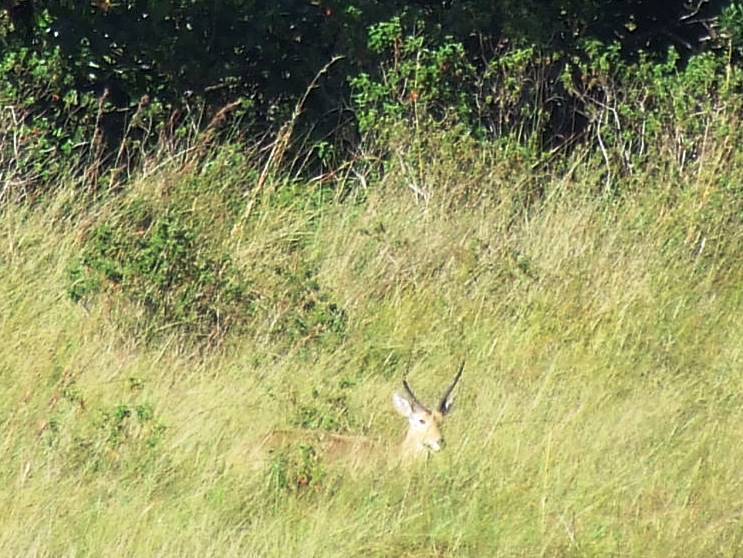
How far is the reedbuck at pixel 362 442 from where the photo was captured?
521 cm

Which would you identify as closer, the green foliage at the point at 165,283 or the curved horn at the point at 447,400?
the curved horn at the point at 447,400

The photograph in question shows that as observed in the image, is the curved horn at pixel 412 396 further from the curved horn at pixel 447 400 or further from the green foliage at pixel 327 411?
the green foliage at pixel 327 411

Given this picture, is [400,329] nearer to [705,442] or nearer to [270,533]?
[705,442]

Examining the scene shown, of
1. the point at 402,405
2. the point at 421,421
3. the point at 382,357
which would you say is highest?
the point at 421,421

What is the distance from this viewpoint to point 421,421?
17.7ft

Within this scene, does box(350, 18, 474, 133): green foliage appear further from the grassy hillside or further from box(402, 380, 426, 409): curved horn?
box(402, 380, 426, 409): curved horn

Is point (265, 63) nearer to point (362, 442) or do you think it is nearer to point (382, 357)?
point (382, 357)

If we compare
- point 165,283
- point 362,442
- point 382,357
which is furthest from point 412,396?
point 165,283

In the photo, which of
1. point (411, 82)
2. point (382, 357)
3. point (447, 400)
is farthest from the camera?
point (411, 82)

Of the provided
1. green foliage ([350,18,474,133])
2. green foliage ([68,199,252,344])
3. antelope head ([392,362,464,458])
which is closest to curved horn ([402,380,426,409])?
antelope head ([392,362,464,458])

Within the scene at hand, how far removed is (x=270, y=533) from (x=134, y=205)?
317 centimetres

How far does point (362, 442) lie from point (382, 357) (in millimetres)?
911

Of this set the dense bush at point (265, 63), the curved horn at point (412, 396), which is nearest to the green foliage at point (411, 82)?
the dense bush at point (265, 63)

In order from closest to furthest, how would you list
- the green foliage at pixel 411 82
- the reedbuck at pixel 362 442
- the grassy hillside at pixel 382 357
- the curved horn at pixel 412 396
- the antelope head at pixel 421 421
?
the grassy hillside at pixel 382 357
the reedbuck at pixel 362 442
the antelope head at pixel 421 421
the curved horn at pixel 412 396
the green foliage at pixel 411 82
